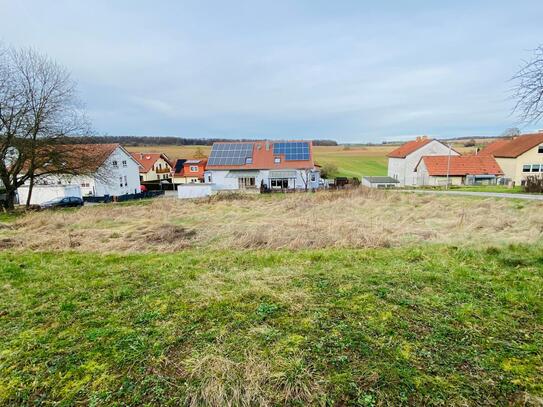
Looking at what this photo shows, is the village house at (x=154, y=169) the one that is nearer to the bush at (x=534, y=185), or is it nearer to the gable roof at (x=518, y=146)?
the bush at (x=534, y=185)

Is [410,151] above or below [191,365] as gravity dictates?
above

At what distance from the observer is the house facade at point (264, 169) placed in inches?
1253

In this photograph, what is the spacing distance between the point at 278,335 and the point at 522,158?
41.6 meters

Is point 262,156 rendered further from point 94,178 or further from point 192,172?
point 192,172

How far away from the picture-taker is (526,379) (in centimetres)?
268

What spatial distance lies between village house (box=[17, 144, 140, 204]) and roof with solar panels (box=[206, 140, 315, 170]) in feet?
34.7

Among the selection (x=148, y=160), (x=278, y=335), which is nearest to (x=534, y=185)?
(x=278, y=335)

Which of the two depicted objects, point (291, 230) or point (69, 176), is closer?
point (291, 230)

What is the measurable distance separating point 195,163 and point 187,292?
44.0 metres

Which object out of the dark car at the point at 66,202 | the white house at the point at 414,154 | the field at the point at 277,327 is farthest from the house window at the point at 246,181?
the field at the point at 277,327

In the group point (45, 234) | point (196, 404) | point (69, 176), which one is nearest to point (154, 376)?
point (196, 404)

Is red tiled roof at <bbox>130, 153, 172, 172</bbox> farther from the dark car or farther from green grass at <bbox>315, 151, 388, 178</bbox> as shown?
green grass at <bbox>315, 151, 388, 178</bbox>

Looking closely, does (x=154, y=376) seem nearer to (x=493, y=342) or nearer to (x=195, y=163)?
(x=493, y=342)

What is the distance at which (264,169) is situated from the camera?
105ft
